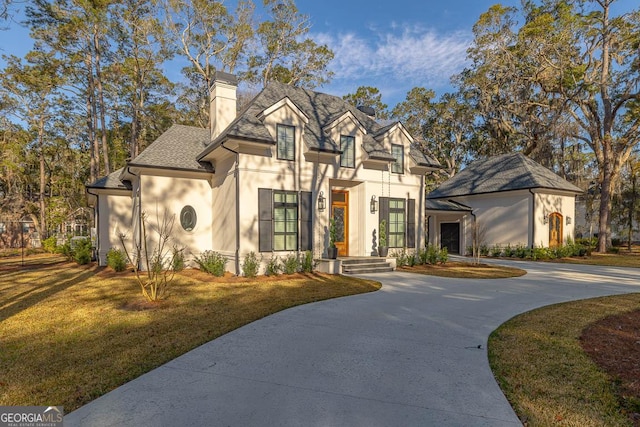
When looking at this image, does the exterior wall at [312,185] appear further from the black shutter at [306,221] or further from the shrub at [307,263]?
the shrub at [307,263]

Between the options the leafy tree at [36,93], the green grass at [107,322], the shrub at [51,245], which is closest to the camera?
the green grass at [107,322]

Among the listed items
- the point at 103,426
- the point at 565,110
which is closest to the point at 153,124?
the point at 103,426

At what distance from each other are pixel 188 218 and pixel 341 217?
594 cm

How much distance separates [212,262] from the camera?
10344 millimetres

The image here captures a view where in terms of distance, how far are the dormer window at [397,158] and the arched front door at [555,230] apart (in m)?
10.7

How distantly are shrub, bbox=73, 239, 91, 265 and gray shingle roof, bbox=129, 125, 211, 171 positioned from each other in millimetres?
5491

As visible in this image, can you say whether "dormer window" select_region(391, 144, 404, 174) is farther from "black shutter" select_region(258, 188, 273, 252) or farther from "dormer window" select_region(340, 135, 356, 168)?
"black shutter" select_region(258, 188, 273, 252)

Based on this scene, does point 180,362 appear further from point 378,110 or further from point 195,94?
point 378,110

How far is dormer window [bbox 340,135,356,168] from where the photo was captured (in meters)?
12.0

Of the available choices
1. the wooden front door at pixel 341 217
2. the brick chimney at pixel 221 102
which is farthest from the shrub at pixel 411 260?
the brick chimney at pixel 221 102

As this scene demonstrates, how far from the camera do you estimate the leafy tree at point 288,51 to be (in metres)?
21.3

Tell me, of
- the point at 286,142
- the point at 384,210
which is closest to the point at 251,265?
the point at 286,142

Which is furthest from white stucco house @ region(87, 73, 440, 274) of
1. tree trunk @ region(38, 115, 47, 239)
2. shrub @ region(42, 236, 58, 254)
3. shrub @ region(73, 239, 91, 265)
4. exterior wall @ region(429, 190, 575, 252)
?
tree trunk @ region(38, 115, 47, 239)

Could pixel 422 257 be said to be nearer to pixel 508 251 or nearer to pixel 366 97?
pixel 508 251
